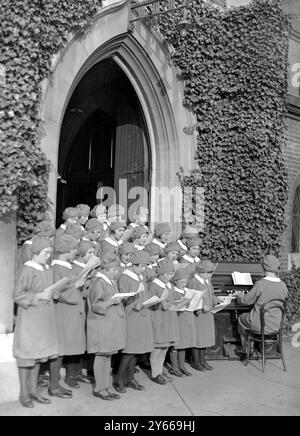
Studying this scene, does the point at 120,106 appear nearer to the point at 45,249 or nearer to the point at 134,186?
the point at 134,186

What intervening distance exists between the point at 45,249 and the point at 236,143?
557 cm

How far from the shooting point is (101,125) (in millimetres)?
11438

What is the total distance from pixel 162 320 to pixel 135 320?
1.50ft

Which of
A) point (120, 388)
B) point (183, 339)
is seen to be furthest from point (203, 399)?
point (183, 339)

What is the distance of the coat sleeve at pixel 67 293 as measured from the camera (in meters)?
5.82

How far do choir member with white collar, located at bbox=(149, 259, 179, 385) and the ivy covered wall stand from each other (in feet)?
11.1

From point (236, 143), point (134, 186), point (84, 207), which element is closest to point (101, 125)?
point (134, 186)

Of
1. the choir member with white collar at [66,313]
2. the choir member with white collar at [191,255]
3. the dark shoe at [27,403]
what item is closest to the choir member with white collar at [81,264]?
the choir member with white collar at [66,313]

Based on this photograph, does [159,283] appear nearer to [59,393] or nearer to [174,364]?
[174,364]

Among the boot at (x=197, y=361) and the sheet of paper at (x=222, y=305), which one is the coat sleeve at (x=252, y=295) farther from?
the boot at (x=197, y=361)

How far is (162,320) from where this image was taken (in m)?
6.51

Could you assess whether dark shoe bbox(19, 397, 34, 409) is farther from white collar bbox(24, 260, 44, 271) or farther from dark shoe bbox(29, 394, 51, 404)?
white collar bbox(24, 260, 44, 271)

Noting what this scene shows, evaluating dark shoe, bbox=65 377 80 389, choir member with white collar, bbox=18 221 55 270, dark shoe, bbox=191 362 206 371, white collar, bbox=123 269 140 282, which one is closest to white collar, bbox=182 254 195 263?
dark shoe, bbox=191 362 206 371

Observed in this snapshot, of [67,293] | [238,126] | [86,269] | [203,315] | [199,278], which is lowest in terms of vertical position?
[203,315]
